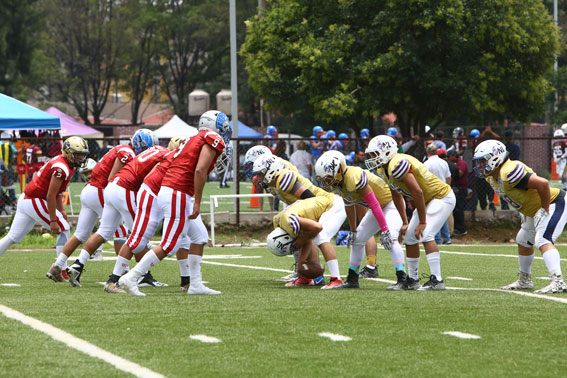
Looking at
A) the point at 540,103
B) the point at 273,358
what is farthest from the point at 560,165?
the point at 273,358

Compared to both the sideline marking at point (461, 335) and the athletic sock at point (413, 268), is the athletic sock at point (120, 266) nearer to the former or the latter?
the athletic sock at point (413, 268)

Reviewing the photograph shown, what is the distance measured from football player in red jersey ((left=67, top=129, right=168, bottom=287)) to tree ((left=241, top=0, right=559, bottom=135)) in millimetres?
15286

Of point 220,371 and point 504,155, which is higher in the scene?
point 504,155

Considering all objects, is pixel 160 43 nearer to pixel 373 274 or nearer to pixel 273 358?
pixel 373 274

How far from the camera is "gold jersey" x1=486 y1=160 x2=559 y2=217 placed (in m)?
9.32

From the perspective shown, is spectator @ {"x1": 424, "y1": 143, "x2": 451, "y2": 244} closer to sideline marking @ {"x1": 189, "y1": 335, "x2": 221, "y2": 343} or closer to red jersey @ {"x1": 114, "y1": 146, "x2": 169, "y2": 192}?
red jersey @ {"x1": 114, "y1": 146, "x2": 169, "y2": 192}

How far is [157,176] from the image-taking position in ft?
31.3

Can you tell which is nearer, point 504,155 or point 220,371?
point 220,371

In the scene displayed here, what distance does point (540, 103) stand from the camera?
27969 mm

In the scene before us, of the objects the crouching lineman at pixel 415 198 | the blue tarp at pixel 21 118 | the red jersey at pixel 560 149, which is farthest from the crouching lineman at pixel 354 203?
the red jersey at pixel 560 149

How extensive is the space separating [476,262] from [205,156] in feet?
20.8

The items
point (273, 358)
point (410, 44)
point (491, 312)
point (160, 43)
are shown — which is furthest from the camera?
point (160, 43)

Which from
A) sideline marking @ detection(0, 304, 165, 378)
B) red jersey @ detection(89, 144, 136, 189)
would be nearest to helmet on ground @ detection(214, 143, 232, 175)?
red jersey @ detection(89, 144, 136, 189)

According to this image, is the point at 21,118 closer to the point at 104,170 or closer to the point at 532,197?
the point at 104,170
